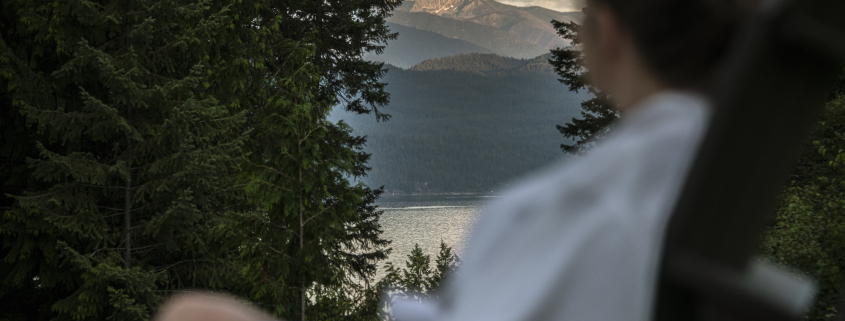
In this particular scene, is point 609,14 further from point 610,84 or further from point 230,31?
point 230,31

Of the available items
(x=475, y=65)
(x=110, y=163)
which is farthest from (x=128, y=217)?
(x=475, y=65)

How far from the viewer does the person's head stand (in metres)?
0.43

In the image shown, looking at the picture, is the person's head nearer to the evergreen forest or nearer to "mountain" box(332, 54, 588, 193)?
the evergreen forest

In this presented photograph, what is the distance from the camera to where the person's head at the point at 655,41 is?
1.42ft

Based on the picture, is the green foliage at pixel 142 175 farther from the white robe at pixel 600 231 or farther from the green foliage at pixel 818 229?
the white robe at pixel 600 231

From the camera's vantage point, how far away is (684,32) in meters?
0.44

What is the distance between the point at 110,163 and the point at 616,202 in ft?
34.0

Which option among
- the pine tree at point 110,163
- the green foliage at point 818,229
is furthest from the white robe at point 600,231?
the pine tree at point 110,163

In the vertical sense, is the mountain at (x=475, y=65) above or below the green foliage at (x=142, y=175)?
above

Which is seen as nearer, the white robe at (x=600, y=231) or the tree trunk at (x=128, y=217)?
the white robe at (x=600, y=231)

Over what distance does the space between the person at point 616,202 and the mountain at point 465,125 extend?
39.0 m

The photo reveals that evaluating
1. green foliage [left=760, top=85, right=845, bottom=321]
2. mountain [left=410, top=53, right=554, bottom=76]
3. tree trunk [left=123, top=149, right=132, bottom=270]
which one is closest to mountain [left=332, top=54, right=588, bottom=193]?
mountain [left=410, top=53, right=554, bottom=76]

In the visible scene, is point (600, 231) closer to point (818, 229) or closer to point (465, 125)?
point (818, 229)

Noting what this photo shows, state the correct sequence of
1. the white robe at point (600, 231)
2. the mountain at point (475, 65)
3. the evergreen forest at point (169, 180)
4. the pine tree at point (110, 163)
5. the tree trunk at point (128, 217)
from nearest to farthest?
the white robe at point (600, 231) < the evergreen forest at point (169, 180) < the pine tree at point (110, 163) < the tree trunk at point (128, 217) < the mountain at point (475, 65)
